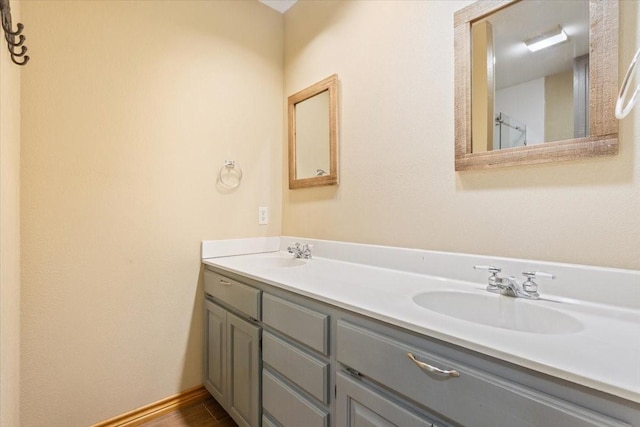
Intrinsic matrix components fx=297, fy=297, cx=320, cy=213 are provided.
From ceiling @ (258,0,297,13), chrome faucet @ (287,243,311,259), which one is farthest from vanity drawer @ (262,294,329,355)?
ceiling @ (258,0,297,13)

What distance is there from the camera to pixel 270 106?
213 cm

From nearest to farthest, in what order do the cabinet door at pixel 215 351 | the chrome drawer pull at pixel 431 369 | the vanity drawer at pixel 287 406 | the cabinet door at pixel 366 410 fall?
1. the chrome drawer pull at pixel 431 369
2. the cabinet door at pixel 366 410
3. the vanity drawer at pixel 287 406
4. the cabinet door at pixel 215 351

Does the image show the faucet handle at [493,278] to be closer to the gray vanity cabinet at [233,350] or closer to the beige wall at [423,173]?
the beige wall at [423,173]

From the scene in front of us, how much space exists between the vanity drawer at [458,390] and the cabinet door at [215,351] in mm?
927

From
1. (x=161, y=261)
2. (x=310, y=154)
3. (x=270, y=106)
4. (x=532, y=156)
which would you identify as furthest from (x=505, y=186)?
(x=161, y=261)

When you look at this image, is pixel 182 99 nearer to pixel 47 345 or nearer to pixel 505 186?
pixel 47 345

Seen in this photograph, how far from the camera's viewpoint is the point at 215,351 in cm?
168

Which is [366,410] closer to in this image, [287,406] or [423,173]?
[287,406]

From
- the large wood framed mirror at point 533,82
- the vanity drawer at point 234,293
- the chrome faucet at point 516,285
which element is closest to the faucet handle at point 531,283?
the chrome faucet at point 516,285

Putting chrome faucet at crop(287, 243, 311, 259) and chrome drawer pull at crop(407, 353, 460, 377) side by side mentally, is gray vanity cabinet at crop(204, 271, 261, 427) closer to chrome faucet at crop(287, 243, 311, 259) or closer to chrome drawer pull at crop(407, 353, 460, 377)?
chrome faucet at crop(287, 243, 311, 259)

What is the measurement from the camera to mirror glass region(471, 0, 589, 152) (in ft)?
3.26

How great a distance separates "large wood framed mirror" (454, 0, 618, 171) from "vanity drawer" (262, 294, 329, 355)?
2.79ft

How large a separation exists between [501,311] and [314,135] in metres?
1.42

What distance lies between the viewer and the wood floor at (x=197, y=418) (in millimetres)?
1594
